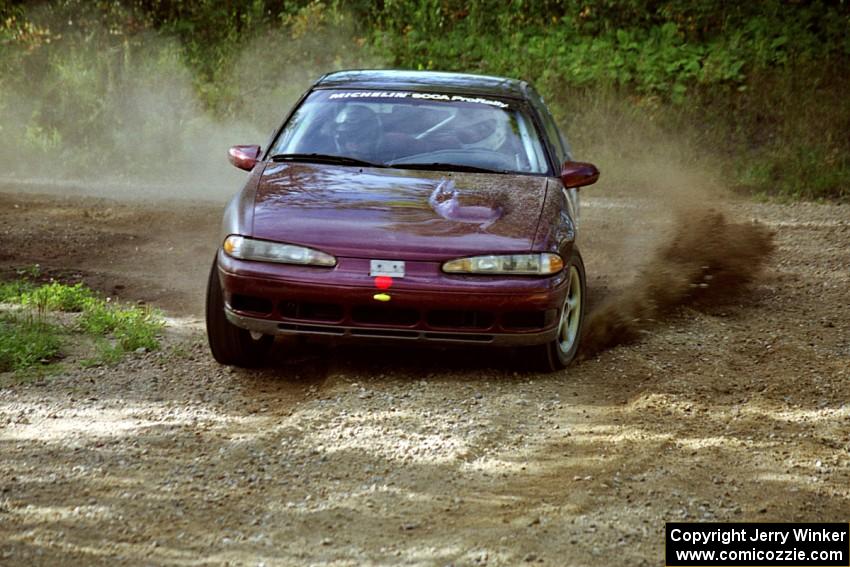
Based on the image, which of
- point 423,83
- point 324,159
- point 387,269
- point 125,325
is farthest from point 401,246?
point 125,325

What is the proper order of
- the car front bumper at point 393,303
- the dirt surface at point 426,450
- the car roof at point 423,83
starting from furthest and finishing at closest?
1. the car roof at point 423,83
2. the car front bumper at point 393,303
3. the dirt surface at point 426,450

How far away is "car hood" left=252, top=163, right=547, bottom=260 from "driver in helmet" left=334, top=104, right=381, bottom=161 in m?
0.30

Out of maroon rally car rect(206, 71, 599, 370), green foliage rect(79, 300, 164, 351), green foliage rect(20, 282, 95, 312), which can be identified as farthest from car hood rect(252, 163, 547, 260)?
green foliage rect(20, 282, 95, 312)

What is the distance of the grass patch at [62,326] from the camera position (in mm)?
7277

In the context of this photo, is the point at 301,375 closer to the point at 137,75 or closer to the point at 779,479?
the point at 779,479

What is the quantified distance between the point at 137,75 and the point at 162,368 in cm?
1121

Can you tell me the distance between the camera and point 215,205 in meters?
13.6

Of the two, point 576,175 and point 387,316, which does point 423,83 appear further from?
point 387,316

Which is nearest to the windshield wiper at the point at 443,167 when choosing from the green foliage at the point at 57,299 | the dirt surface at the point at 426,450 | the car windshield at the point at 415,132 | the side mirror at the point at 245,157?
the car windshield at the point at 415,132

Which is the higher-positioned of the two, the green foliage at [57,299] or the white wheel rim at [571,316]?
the white wheel rim at [571,316]

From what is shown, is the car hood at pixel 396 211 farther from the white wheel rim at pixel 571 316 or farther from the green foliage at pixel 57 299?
the green foliage at pixel 57 299

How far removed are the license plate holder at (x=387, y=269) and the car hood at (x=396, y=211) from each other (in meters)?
0.04

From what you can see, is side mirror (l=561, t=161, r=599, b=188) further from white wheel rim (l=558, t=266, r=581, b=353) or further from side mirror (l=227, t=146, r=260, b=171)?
side mirror (l=227, t=146, r=260, b=171)

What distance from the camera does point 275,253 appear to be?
21.3ft
